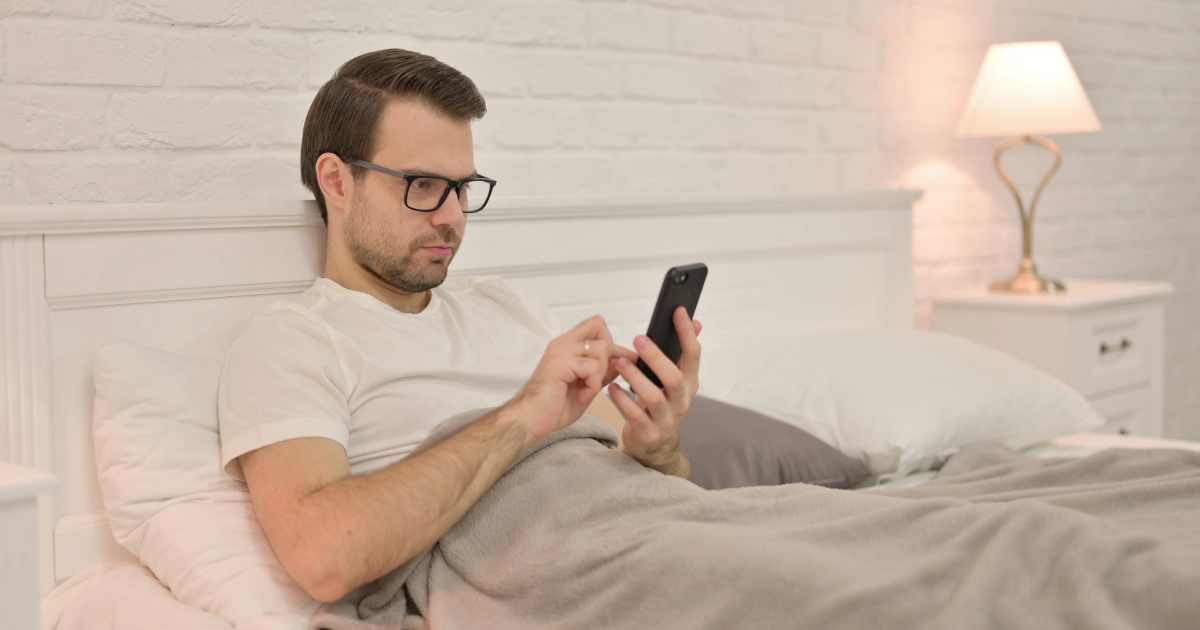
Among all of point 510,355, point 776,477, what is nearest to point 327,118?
point 510,355

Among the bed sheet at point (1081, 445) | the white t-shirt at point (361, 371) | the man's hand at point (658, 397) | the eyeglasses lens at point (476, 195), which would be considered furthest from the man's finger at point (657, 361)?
the bed sheet at point (1081, 445)

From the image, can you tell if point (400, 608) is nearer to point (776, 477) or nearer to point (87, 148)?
point (776, 477)

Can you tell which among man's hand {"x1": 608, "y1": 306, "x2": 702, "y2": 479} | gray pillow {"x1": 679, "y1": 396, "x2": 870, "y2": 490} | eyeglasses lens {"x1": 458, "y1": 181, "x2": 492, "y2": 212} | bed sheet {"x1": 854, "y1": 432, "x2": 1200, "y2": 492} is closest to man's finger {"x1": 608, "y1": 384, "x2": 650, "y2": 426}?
man's hand {"x1": 608, "y1": 306, "x2": 702, "y2": 479}

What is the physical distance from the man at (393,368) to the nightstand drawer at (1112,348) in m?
1.46

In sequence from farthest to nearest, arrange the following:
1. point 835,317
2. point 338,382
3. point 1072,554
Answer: point 835,317 < point 338,382 < point 1072,554

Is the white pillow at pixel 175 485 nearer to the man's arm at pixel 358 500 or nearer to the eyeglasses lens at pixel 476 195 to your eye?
the man's arm at pixel 358 500

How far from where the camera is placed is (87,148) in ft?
4.65

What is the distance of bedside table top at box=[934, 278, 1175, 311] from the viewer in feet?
7.99

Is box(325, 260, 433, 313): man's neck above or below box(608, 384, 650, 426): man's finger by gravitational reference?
above

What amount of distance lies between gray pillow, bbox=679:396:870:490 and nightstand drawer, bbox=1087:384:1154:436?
120cm

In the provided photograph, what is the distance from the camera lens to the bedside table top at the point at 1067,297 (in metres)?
2.44

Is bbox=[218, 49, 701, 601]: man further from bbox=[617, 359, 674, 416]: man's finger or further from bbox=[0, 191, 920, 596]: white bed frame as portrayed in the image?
bbox=[0, 191, 920, 596]: white bed frame

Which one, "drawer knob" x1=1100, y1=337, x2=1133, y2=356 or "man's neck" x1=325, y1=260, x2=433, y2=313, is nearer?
"man's neck" x1=325, y1=260, x2=433, y2=313

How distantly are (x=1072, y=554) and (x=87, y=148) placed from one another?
4.32 feet
